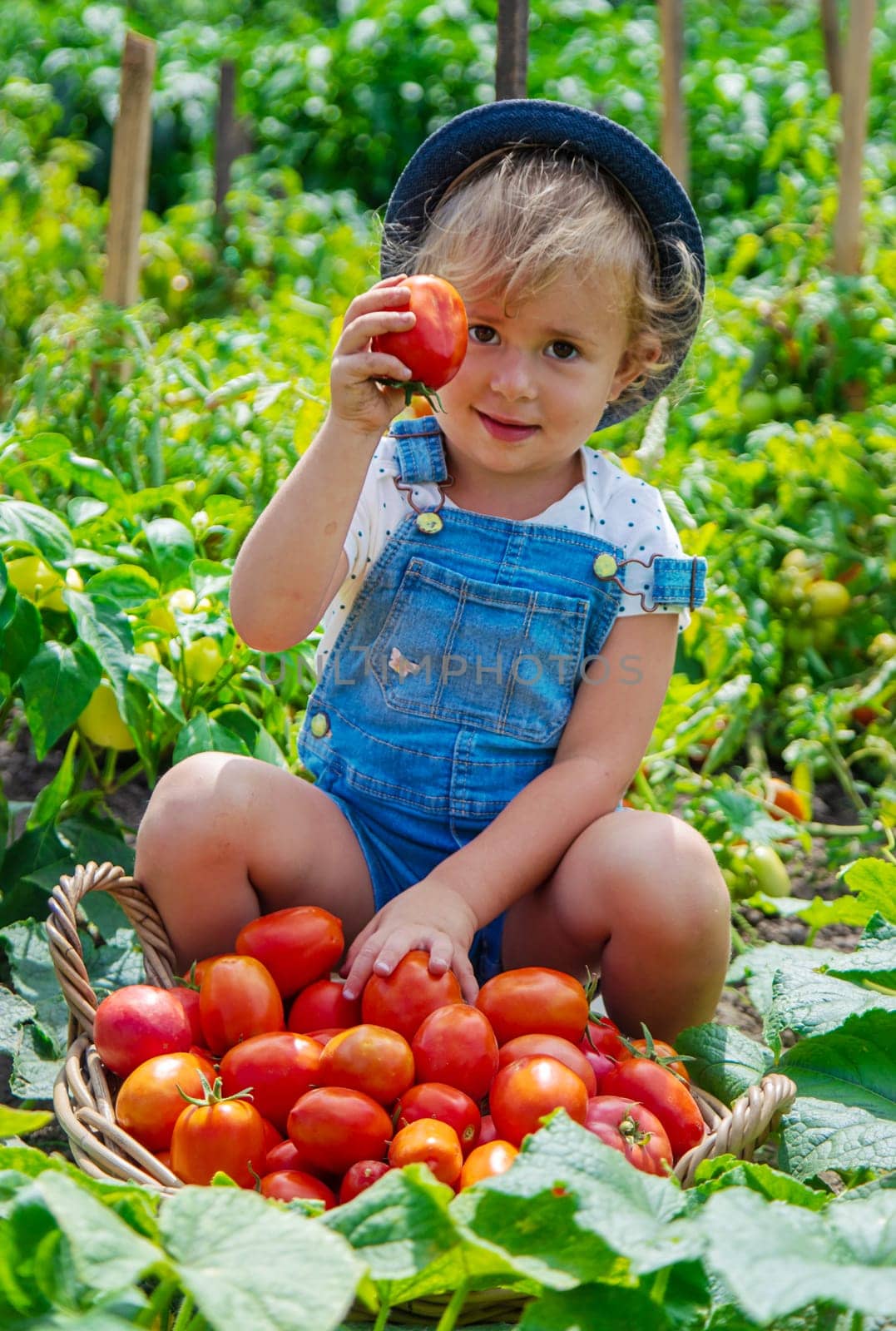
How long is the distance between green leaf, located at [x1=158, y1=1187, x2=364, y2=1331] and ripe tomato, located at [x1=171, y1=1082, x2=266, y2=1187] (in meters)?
0.27

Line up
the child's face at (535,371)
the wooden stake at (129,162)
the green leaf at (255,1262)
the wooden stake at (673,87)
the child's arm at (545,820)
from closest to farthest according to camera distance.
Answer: the green leaf at (255,1262)
the child's arm at (545,820)
the child's face at (535,371)
the wooden stake at (129,162)
the wooden stake at (673,87)

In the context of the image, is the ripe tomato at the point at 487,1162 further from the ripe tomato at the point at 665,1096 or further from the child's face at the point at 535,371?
the child's face at the point at 535,371

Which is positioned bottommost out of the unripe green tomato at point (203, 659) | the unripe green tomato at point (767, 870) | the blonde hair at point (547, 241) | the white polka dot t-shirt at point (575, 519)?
the unripe green tomato at point (767, 870)

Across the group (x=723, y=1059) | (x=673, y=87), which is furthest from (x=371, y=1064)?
(x=673, y=87)

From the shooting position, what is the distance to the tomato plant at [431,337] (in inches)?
64.6

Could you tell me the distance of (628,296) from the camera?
6.32ft

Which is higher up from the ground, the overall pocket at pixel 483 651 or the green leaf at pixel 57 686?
the overall pocket at pixel 483 651

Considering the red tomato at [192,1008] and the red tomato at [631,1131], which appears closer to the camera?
the red tomato at [631,1131]

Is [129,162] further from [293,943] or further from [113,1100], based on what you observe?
[113,1100]

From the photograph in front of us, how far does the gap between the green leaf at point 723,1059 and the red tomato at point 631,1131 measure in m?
0.22

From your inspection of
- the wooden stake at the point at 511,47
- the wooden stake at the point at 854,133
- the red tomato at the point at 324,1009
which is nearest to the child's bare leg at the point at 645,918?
the red tomato at the point at 324,1009

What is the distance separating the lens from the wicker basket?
1406 mm

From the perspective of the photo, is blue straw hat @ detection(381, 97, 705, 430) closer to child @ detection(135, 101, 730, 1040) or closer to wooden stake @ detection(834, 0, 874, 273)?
child @ detection(135, 101, 730, 1040)

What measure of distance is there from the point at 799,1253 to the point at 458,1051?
515 millimetres
